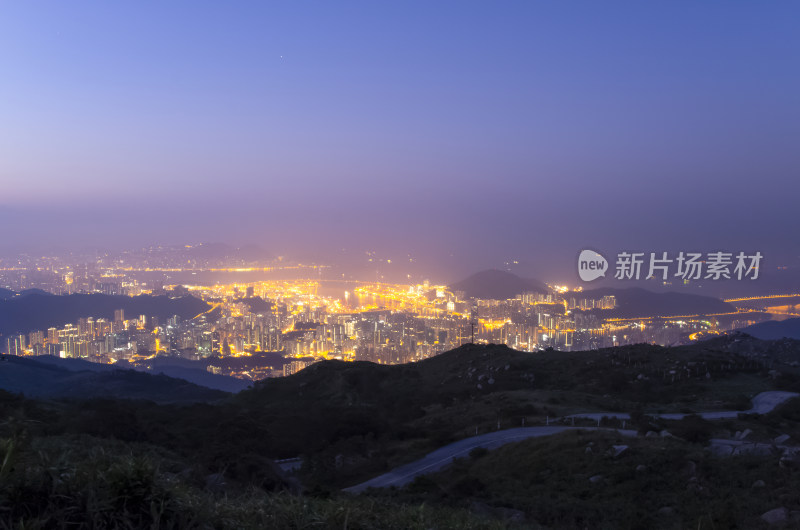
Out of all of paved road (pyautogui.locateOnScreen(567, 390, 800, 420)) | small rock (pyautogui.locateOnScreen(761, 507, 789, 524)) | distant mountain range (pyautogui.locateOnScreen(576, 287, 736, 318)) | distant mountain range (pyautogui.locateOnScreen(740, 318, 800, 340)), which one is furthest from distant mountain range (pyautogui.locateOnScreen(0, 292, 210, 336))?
small rock (pyautogui.locateOnScreen(761, 507, 789, 524))

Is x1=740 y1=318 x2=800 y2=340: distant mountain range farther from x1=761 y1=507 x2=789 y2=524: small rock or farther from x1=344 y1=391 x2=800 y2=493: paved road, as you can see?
x1=761 y1=507 x2=789 y2=524: small rock

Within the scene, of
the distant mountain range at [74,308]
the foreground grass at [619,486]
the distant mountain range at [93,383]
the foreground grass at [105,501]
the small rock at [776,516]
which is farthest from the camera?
the distant mountain range at [74,308]

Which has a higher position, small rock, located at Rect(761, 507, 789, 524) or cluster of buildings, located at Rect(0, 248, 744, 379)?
small rock, located at Rect(761, 507, 789, 524)

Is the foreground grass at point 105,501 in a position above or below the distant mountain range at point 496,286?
above

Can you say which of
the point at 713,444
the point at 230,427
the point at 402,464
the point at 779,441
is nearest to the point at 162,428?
the point at 230,427

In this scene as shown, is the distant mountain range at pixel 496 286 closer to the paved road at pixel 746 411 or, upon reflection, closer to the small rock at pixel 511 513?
the paved road at pixel 746 411

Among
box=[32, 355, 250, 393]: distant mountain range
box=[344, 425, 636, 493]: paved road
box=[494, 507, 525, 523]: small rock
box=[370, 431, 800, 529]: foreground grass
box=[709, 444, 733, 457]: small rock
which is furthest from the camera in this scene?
box=[32, 355, 250, 393]: distant mountain range

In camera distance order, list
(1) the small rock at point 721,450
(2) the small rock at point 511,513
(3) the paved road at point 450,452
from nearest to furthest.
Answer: (2) the small rock at point 511,513 → (1) the small rock at point 721,450 → (3) the paved road at point 450,452

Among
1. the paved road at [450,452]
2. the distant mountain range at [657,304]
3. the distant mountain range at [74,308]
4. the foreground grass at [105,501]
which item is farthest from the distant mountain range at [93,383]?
the distant mountain range at [657,304]
